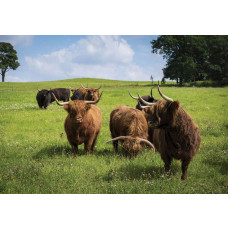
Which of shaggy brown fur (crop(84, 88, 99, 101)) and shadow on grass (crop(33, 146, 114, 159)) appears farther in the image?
shaggy brown fur (crop(84, 88, 99, 101))

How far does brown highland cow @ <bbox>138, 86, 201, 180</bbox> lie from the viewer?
10.7ft

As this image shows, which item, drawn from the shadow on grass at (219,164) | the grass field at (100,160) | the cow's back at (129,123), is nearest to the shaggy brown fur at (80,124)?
the grass field at (100,160)

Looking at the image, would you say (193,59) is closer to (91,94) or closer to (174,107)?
(174,107)

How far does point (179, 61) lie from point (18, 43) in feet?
9.74

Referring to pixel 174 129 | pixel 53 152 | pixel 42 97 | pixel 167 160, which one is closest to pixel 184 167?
pixel 167 160

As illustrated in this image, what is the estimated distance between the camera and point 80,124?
4867mm

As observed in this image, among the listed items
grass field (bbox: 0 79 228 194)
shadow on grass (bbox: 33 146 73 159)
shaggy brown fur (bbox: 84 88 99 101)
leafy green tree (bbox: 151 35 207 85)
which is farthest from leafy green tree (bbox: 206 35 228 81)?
shaggy brown fur (bbox: 84 88 99 101)

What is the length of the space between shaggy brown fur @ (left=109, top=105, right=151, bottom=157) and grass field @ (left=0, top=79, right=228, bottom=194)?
19cm

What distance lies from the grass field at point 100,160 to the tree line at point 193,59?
0.27 m

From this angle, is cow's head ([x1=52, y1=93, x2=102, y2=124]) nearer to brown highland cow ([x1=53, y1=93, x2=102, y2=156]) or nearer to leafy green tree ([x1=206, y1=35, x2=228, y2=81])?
brown highland cow ([x1=53, y1=93, x2=102, y2=156])

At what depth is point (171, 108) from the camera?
326cm

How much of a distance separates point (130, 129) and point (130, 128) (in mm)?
24
